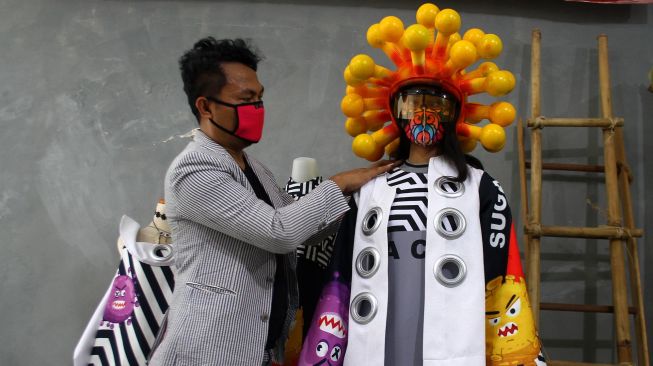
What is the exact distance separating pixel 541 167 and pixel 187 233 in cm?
135

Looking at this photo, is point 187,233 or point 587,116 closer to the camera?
point 187,233

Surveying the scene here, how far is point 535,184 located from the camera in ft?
7.46

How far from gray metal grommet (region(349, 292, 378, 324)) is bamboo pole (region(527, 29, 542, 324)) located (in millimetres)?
813

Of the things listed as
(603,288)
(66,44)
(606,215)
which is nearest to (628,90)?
(606,215)

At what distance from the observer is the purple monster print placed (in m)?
1.84

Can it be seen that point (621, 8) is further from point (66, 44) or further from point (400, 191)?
point (66, 44)

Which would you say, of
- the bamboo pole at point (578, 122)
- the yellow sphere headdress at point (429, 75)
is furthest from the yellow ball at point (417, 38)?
the bamboo pole at point (578, 122)

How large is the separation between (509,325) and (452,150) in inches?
18.3

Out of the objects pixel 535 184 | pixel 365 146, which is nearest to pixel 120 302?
pixel 365 146

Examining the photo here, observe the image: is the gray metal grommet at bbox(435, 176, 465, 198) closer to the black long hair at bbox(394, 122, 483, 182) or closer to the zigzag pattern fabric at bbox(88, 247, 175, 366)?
the black long hair at bbox(394, 122, 483, 182)

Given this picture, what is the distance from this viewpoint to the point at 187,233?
1559 mm

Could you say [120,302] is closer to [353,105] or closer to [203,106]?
[203,106]

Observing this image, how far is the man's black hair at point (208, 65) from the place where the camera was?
5.42 ft

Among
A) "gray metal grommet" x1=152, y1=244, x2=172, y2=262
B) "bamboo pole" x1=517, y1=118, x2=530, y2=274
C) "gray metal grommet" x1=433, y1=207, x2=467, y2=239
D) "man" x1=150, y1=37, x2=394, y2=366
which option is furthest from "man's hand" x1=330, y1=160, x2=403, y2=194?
"bamboo pole" x1=517, y1=118, x2=530, y2=274
